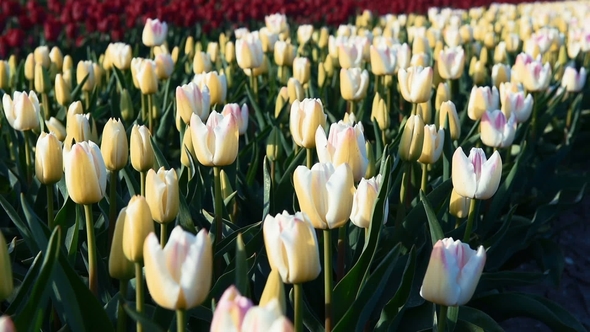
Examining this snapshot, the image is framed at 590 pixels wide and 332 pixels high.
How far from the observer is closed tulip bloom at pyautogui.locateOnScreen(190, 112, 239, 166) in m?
1.61

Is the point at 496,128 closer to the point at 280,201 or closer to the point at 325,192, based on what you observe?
the point at 280,201

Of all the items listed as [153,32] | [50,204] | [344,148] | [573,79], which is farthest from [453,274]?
[153,32]

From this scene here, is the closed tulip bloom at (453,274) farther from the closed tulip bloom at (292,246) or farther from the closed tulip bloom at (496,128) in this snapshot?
the closed tulip bloom at (496,128)

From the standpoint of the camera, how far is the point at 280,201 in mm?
2141

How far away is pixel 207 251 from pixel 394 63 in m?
2.17

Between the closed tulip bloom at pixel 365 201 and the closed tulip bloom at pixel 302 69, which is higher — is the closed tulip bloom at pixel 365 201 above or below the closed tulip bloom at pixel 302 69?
above

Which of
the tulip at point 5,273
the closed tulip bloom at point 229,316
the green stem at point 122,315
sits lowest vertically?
the green stem at point 122,315

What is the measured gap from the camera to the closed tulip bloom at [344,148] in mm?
1557

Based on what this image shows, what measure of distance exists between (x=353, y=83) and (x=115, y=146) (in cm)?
122

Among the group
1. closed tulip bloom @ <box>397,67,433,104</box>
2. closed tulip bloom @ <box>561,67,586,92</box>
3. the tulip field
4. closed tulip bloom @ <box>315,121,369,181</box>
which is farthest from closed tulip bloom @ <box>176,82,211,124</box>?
closed tulip bloom @ <box>561,67,586,92</box>

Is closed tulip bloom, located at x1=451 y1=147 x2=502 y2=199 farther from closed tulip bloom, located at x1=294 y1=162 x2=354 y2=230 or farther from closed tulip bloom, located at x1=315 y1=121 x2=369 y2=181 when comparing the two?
closed tulip bloom, located at x1=294 y1=162 x2=354 y2=230

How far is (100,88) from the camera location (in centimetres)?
351

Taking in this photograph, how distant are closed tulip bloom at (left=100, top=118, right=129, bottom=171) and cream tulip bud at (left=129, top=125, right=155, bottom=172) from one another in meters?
0.02

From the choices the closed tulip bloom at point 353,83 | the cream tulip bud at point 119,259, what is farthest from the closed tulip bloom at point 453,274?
the closed tulip bloom at point 353,83
